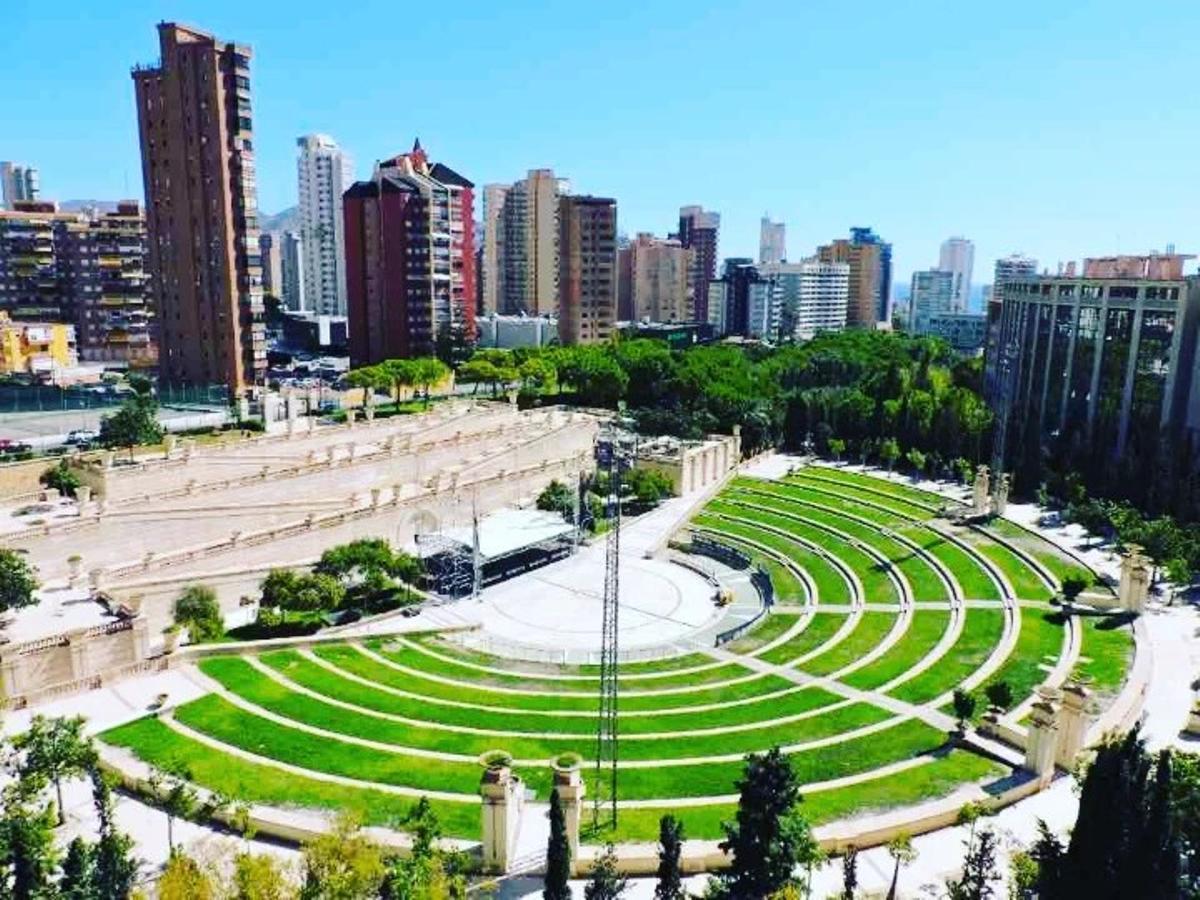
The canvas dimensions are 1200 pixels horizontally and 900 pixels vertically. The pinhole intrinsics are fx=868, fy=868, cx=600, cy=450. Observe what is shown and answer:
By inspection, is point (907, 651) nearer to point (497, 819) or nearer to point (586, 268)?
point (497, 819)

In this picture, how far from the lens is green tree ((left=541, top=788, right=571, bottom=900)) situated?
66.7 feet

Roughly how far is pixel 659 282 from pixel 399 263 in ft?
297

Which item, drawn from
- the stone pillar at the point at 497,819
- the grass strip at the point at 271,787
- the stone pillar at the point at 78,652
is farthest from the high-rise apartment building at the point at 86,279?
the stone pillar at the point at 497,819

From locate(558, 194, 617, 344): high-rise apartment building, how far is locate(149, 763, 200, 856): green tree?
118 metres

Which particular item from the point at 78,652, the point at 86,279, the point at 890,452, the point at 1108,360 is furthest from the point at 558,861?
the point at 86,279

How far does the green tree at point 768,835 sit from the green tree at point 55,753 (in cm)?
1717

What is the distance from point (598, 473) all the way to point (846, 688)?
3157 centimetres

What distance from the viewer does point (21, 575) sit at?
1389 inches

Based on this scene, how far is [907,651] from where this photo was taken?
1502 inches

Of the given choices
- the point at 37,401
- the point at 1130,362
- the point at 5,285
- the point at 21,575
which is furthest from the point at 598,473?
the point at 5,285

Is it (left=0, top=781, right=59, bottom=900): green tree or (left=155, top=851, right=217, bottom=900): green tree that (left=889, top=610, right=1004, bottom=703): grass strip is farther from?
(left=0, top=781, right=59, bottom=900): green tree

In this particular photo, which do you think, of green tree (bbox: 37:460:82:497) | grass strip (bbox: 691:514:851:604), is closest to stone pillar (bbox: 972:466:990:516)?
grass strip (bbox: 691:514:851:604)

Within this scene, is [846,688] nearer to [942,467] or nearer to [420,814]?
[420,814]

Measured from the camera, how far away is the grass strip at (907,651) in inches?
1393
